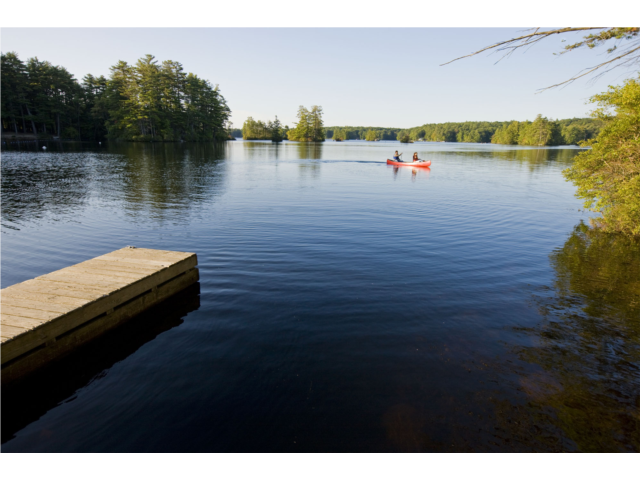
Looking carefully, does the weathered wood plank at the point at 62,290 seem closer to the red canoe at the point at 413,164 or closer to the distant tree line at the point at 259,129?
the red canoe at the point at 413,164

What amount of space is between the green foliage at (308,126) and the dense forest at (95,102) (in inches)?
2526

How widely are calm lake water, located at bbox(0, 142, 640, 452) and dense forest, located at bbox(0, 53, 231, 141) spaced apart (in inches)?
3235

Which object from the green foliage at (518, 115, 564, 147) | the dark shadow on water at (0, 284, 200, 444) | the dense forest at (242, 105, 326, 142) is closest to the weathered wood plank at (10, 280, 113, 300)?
the dark shadow on water at (0, 284, 200, 444)

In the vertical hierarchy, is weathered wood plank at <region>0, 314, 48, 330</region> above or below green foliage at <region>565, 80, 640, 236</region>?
below

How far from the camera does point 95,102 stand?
286ft

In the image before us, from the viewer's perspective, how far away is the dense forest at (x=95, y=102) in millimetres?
75562

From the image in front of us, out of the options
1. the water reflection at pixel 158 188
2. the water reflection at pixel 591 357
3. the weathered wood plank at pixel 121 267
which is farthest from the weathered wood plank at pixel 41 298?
A: the water reflection at pixel 158 188

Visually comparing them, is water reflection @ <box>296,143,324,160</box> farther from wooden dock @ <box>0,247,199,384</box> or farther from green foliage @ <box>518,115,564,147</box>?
green foliage @ <box>518,115,564,147</box>

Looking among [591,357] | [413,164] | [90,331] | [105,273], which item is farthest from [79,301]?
[413,164]

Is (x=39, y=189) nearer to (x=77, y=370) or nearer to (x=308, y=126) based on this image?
(x=77, y=370)

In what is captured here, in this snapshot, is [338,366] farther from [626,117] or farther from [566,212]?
[566,212]

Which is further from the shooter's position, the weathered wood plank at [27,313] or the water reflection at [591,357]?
the weathered wood plank at [27,313]

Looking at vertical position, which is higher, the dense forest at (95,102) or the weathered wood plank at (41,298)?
the dense forest at (95,102)

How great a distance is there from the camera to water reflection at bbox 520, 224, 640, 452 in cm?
473
